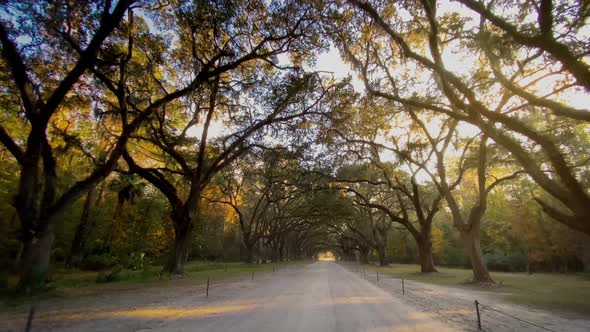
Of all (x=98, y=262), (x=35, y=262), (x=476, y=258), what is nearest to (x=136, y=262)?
(x=98, y=262)

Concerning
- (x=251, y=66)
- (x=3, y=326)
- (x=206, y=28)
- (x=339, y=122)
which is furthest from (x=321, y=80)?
(x=3, y=326)

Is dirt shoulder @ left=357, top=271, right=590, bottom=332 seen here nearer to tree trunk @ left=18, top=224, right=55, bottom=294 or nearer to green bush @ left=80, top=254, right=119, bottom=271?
tree trunk @ left=18, top=224, right=55, bottom=294

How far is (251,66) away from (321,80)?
12.7ft

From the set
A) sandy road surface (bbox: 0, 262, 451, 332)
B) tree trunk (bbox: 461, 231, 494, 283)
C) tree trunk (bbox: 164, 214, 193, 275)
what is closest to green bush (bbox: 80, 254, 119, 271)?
tree trunk (bbox: 164, 214, 193, 275)

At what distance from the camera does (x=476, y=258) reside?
53.5ft

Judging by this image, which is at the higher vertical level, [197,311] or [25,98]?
[25,98]

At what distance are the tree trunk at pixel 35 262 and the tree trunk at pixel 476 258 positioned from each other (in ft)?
66.0

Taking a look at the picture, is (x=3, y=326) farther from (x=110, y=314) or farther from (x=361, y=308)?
(x=361, y=308)

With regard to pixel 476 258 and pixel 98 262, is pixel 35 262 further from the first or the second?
pixel 476 258

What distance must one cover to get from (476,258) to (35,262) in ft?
67.4

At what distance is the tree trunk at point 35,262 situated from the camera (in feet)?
33.3

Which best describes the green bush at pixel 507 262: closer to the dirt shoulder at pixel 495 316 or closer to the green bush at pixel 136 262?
the dirt shoulder at pixel 495 316

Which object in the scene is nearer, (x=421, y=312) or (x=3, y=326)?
(x=3, y=326)

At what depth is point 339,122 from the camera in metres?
16.8
